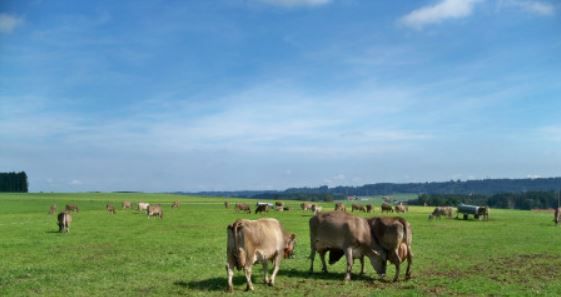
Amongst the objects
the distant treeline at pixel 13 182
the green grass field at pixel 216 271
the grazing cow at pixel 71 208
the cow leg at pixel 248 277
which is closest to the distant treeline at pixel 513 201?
the grazing cow at pixel 71 208

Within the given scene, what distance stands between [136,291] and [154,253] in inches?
382

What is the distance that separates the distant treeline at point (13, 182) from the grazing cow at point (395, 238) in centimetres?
17002

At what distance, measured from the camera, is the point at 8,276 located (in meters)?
17.7

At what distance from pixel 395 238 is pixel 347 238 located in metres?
1.68

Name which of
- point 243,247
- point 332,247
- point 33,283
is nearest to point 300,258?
point 332,247

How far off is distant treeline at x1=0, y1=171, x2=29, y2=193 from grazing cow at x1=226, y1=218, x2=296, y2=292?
554ft

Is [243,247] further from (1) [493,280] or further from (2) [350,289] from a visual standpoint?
(1) [493,280]

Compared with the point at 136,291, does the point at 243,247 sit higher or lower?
higher

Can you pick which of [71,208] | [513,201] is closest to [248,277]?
[71,208]

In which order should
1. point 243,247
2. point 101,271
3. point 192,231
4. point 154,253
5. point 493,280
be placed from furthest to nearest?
point 192,231 < point 154,253 < point 101,271 < point 493,280 < point 243,247

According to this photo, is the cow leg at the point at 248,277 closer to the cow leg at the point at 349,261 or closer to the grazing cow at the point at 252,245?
the grazing cow at the point at 252,245

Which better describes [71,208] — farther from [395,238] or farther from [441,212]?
[395,238]

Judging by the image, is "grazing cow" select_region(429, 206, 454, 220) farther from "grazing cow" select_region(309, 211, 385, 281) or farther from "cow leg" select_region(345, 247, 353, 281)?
"cow leg" select_region(345, 247, 353, 281)

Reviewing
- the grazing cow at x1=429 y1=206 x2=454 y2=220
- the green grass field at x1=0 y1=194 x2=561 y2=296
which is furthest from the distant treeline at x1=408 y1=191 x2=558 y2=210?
the green grass field at x1=0 y1=194 x2=561 y2=296
